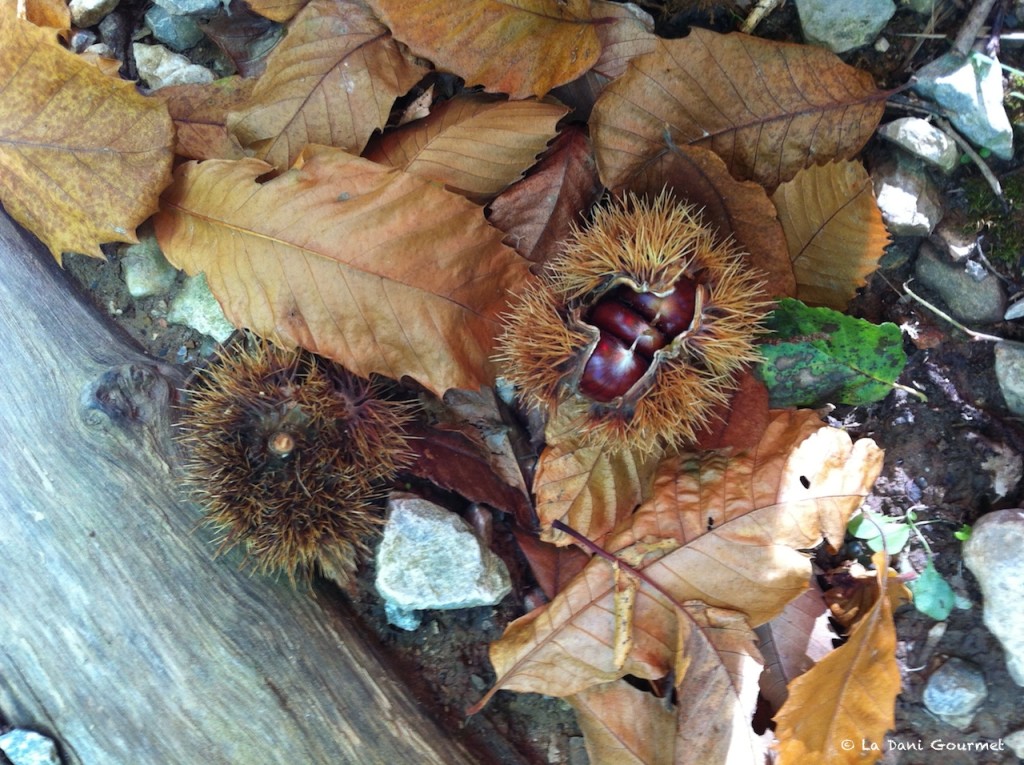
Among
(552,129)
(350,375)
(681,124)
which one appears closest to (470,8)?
(552,129)

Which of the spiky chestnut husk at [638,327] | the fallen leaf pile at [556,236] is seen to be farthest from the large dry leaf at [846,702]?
the spiky chestnut husk at [638,327]

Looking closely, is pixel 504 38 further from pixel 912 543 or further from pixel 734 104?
pixel 912 543

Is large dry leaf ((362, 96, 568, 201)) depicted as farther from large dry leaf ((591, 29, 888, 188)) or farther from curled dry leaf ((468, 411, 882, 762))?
curled dry leaf ((468, 411, 882, 762))

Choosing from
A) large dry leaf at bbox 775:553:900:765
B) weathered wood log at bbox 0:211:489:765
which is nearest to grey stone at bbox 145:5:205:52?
weathered wood log at bbox 0:211:489:765

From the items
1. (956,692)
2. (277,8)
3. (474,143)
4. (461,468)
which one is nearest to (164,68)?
(277,8)

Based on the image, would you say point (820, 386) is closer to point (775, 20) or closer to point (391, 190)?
point (775, 20)

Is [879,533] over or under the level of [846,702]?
over
